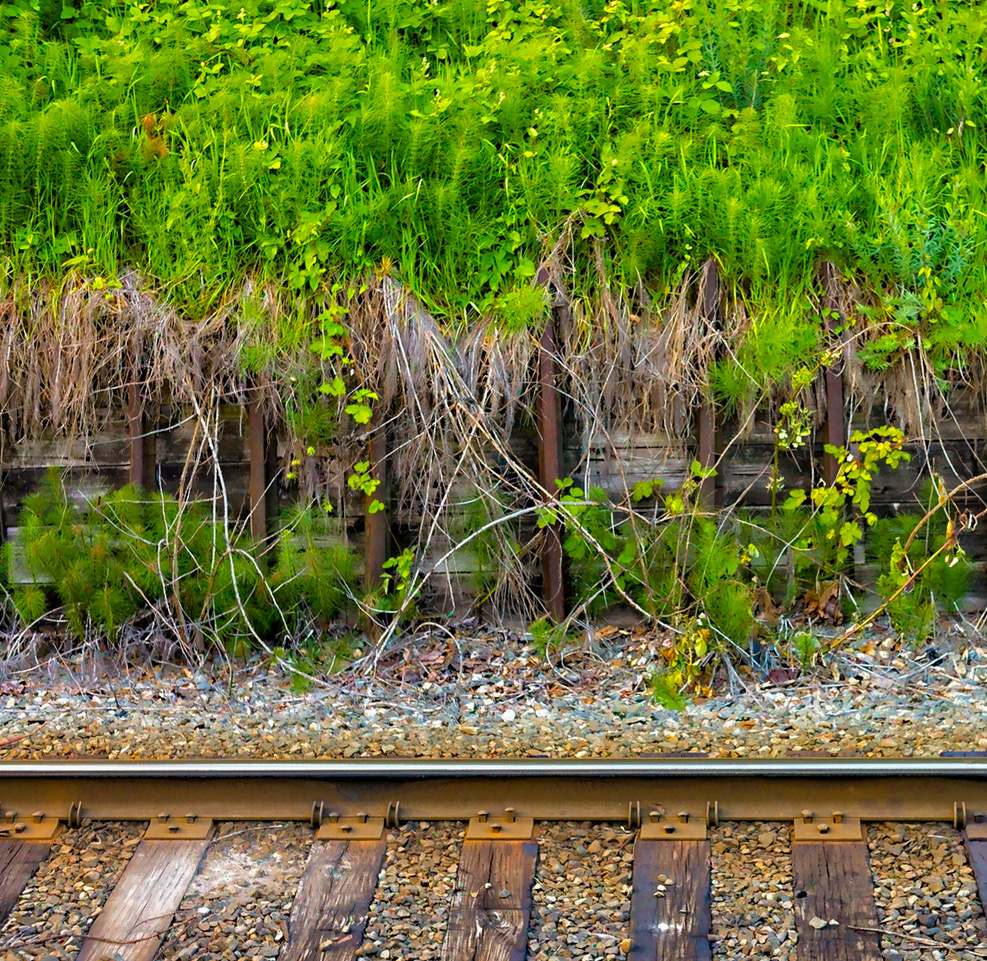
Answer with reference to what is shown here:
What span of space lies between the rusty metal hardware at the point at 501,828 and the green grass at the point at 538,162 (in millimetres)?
2615

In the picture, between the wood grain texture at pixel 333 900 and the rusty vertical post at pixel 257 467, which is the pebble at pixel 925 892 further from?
the rusty vertical post at pixel 257 467

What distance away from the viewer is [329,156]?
229 inches

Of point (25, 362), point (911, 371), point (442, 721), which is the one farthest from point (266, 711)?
point (911, 371)

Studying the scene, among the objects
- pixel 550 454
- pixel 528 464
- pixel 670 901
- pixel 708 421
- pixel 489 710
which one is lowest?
pixel 489 710

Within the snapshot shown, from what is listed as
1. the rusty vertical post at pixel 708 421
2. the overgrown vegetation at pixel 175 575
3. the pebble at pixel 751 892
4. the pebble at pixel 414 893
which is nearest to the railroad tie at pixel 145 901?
the pebble at pixel 414 893

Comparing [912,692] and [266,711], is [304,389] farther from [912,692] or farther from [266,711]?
[912,692]

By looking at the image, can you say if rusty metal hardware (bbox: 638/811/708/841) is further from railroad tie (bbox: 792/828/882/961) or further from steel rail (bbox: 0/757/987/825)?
railroad tie (bbox: 792/828/882/961)

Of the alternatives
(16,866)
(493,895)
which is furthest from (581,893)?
(16,866)

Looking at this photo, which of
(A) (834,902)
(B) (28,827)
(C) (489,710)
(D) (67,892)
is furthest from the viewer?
(C) (489,710)

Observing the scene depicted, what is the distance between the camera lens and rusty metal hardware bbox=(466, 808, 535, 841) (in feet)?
11.4

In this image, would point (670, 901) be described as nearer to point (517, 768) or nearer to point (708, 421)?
point (517, 768)

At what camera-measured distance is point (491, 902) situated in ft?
10.3

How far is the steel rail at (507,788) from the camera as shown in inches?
139

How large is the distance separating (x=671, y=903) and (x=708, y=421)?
109 inches
